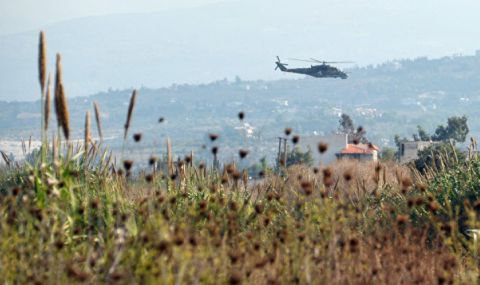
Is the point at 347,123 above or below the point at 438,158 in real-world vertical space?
below

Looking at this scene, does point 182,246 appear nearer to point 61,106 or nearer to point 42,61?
point 61,106

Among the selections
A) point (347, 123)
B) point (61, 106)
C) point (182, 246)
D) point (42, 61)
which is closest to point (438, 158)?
point (42, 61)

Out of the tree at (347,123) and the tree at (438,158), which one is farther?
the tree at (347,123)

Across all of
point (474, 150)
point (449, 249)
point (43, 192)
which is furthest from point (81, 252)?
point (474, 150)

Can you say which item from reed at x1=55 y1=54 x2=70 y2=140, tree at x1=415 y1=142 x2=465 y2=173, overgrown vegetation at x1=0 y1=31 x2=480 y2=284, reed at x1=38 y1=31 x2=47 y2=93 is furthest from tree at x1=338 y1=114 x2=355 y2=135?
reed at x1=55 y1=54 x2=70 y2=140

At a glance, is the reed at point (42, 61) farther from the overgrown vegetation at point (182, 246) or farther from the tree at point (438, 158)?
the tree at point (438, 158)

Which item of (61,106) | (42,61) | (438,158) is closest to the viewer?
(61,106)

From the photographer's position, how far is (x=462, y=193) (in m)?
16.1

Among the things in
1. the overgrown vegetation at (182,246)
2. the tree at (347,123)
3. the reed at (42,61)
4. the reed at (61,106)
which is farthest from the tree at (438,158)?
the tree at (347,123)

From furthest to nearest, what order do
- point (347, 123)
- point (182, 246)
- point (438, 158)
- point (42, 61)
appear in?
point (347, 123) → point (438, 158) → point (42, 61) → point (182, 246)

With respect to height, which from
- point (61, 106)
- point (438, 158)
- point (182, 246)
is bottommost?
point (438, 158)

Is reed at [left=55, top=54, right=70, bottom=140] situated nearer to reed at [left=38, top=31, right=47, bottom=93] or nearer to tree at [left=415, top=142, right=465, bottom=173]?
reed at [left=38, top=31, right=47, bottom=93]

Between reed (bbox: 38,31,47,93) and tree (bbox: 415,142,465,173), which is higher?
reed (bbox: 38,31,47,93)

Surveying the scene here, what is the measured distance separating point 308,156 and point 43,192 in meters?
88.9
